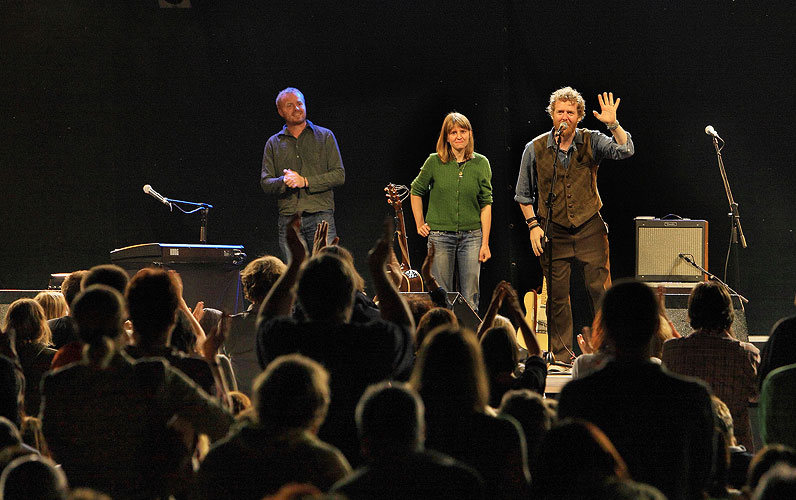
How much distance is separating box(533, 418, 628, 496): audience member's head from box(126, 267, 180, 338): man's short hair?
121cm

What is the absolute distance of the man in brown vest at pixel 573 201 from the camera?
6152mm

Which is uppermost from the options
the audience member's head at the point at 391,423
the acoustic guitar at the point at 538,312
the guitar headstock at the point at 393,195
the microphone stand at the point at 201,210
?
the guitar headstock at the point at 393,195

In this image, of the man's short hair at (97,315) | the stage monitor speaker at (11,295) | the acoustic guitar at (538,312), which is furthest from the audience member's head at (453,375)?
the acoustic guitar at (538,312)

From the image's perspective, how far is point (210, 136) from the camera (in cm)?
839

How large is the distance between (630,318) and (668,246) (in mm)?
4749

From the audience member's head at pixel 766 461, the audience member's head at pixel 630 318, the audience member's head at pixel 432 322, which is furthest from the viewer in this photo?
the audience member's head at pixel 432 322

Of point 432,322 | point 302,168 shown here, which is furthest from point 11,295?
point 432,322

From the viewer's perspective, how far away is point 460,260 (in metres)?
6.79

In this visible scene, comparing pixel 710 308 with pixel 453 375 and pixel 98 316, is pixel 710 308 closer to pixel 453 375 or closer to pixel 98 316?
pixel 453 375

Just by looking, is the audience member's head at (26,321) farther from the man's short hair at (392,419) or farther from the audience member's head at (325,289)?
the man's short hair at (392,419)

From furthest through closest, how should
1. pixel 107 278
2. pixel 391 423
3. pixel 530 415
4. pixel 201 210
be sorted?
1. pixel 201 210
2. pixel 107 278
3. pixel 530 415
4. pixel 391 423

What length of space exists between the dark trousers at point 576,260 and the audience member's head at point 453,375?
4.05 m

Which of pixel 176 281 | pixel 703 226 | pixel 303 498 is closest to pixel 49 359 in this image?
pixel 176 281

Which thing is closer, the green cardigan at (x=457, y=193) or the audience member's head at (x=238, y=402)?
the audience member's head at (x=238, y=402)
